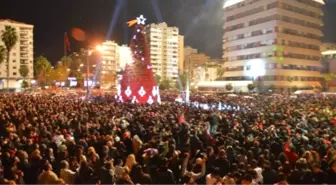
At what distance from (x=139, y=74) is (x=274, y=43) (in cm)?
6200

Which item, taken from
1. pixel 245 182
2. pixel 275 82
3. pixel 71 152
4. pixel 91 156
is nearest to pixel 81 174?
pixel 91 156

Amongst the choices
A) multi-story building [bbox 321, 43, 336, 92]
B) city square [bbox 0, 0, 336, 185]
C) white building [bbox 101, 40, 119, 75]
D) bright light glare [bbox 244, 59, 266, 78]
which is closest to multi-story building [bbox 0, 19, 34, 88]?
city square [bbox 0, 0, 336, 185]

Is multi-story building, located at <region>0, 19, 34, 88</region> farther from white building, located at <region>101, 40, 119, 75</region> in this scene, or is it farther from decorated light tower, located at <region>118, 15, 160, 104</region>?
decorated light tower, located at <region>118, 15, 160, 104</region>

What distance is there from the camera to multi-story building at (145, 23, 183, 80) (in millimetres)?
149750

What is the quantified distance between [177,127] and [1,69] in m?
102

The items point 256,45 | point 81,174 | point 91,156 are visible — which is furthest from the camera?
point 256,45

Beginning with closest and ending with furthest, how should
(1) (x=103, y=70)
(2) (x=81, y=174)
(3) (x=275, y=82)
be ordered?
(2) (x=81, y=174), (3) (x=275, y=82), (1) (x=103, y=70)

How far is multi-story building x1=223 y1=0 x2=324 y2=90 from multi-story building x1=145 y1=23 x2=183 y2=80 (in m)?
51.6

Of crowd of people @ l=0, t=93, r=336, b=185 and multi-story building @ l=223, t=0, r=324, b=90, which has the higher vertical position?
multi-story building @ l=223, t=0, r=324, b=90

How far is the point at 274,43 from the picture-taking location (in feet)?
282

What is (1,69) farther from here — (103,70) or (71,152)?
(71,152)

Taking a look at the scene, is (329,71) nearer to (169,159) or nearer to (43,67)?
(43,67)

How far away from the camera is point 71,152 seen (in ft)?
35.0

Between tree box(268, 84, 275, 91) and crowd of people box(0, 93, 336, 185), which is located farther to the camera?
tree box(268, 84, 275, 91)
